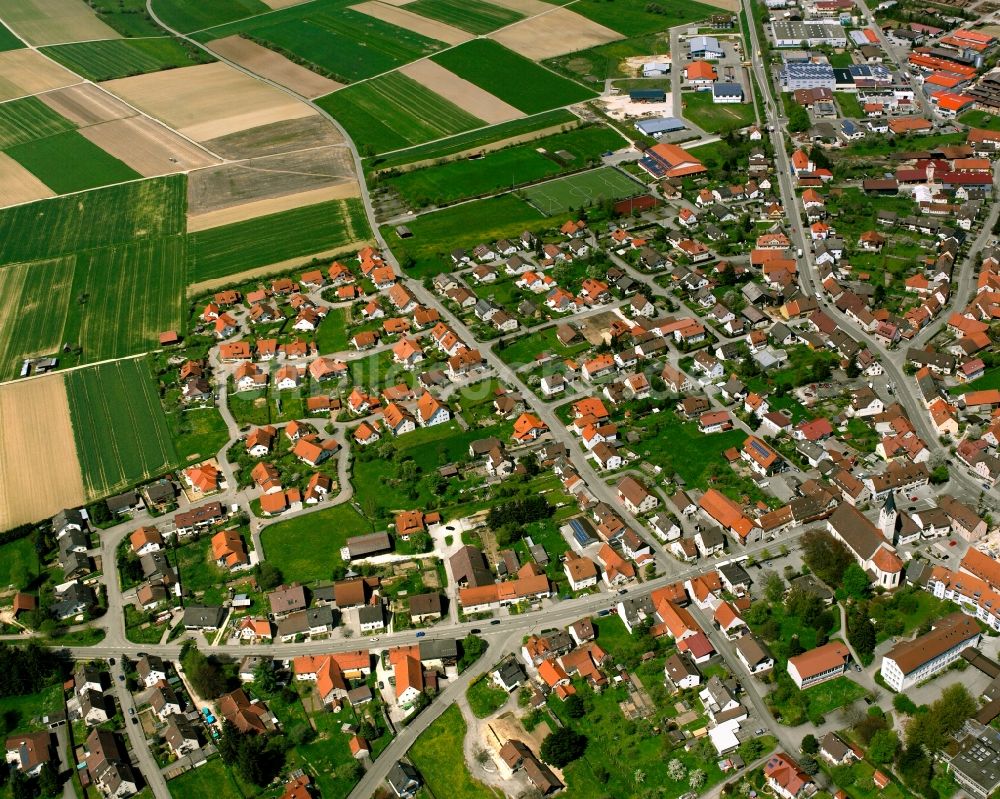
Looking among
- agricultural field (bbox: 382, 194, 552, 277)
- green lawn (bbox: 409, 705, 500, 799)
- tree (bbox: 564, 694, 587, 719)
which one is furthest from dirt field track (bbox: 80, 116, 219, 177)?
tree (bbox: 564, 694, 587, 719)

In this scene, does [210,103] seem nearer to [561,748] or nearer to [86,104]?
[86,104]

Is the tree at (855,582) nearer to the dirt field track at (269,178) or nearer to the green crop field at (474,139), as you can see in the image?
the dirt field track at (269,178)

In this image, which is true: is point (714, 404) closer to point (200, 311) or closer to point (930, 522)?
point (930, 522)

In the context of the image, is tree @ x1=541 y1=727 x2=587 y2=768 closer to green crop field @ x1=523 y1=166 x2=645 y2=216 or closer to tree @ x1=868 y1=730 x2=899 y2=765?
tree @ x1=868 y1=730 x2=899 y2=765

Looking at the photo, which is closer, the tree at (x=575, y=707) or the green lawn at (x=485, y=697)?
the tree at (x=575, y=707)

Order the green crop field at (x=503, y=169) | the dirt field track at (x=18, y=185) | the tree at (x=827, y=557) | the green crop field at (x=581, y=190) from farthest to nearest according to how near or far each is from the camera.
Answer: the dirt field track at (x=18, y=185)
the green crop field at (x=503, y=169)
the green crop field at (x=581, y=190)
the tree at (x=827, y=557)

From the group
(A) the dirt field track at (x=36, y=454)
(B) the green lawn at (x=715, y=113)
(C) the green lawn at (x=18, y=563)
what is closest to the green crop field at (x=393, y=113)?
(B) the green lawn at (x=715, y=113)
